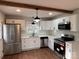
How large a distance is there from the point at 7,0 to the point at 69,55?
342 centimetres

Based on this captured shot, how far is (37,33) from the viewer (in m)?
7.23

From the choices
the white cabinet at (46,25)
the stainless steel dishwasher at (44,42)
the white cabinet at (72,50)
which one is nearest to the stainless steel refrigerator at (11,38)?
the stainless steel dishwasher at (44,42)

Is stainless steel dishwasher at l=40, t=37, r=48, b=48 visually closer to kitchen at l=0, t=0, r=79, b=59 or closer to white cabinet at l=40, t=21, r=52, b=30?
kitchen at l=0, t=0, r=79, b=59

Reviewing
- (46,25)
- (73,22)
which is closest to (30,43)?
(46,25)

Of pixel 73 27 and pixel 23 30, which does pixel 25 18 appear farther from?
pixel 73 27

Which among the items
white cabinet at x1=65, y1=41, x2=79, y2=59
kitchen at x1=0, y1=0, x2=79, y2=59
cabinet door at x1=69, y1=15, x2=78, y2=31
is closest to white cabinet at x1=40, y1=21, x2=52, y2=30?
kitchen at x1=0, y1=0, x2=79, y2=59

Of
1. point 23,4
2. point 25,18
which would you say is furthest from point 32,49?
point 23,4

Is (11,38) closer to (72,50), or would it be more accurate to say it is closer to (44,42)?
(44,42)

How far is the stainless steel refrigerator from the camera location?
4941mm

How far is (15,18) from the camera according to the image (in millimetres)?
6348

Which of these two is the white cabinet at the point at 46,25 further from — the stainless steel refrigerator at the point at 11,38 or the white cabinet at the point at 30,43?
the stainless steel refrigerator at the point at 11,38

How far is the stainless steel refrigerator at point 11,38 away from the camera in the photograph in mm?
4941

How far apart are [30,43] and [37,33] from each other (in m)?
1.45

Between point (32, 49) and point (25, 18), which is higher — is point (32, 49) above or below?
below
